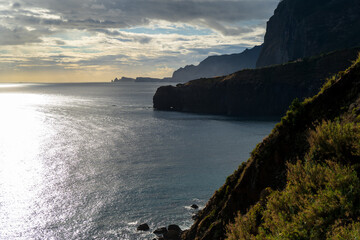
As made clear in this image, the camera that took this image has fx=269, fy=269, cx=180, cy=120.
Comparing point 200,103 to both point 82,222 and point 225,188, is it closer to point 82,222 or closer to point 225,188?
point 82,222

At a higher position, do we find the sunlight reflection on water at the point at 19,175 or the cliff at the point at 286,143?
the cliff at the point at 286,143

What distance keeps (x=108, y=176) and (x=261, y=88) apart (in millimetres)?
102438

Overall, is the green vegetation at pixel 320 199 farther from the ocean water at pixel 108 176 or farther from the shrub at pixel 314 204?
the ocean water at pixel 108 176

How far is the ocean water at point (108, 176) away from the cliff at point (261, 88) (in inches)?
1700

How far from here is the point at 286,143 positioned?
13039 mm

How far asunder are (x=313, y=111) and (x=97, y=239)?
26.2 meters

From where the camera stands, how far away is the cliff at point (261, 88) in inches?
4749

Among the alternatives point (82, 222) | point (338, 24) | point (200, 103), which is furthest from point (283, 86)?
point (82, 222)

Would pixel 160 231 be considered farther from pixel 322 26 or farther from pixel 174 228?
pixel 322 26

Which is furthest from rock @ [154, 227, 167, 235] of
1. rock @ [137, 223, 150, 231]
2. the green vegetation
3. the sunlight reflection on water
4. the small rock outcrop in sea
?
the green vegetation

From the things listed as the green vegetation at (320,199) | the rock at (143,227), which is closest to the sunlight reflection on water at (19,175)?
the rock at (143,227)

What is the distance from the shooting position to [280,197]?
32.5 feet

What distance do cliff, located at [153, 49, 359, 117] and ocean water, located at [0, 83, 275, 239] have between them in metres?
43.2

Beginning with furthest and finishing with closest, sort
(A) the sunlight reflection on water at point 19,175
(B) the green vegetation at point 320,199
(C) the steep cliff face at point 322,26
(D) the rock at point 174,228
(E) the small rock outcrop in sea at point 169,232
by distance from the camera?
(C) the steep cliff face at point 322,26, (A) the sunlight reflection on water at point 19,175, (D) the rock at point 174,228, (E) the small rock outcrop in sea at point 169,232, (B) the green vegetation at point 320,199
